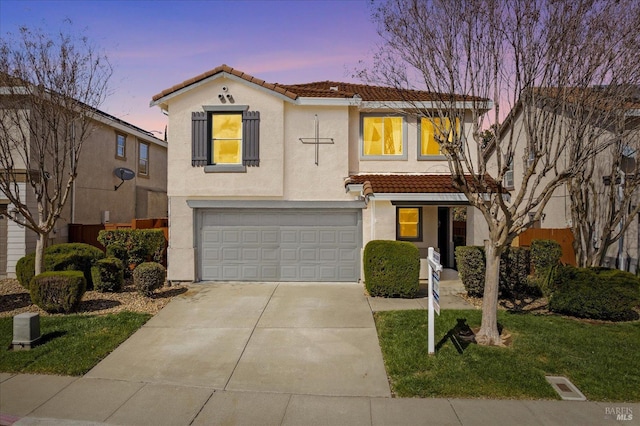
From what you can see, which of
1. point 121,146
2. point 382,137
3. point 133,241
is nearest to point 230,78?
point 382,137

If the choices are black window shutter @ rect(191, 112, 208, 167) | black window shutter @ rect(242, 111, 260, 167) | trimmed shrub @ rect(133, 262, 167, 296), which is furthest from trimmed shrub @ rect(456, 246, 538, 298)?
black window shutter @ rect(191, 112, 208, 167)

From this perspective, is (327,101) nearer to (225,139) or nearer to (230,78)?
(230,78)

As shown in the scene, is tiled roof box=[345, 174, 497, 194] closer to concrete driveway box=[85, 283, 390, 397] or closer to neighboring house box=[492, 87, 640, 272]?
neighboring house box=[492, 87, 640, 272]

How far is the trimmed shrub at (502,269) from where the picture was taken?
9398 mm

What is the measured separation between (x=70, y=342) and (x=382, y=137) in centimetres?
991

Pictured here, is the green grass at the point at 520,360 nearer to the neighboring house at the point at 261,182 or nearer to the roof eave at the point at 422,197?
the roof eave at the point at 422,197

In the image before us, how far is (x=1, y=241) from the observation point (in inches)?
489

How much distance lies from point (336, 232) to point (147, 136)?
12.9 m

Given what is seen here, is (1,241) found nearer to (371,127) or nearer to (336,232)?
(336,232)

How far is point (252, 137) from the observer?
11.5 meters

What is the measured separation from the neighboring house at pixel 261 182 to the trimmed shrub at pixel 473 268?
2645 mm

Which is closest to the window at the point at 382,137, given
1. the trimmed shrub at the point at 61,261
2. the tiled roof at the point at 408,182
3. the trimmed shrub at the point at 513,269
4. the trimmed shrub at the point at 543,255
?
the tiled roof at the point at 408,182

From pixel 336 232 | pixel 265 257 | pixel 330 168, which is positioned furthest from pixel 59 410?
pixel 330 168

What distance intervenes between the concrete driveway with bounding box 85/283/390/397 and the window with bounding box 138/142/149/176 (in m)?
12.0
